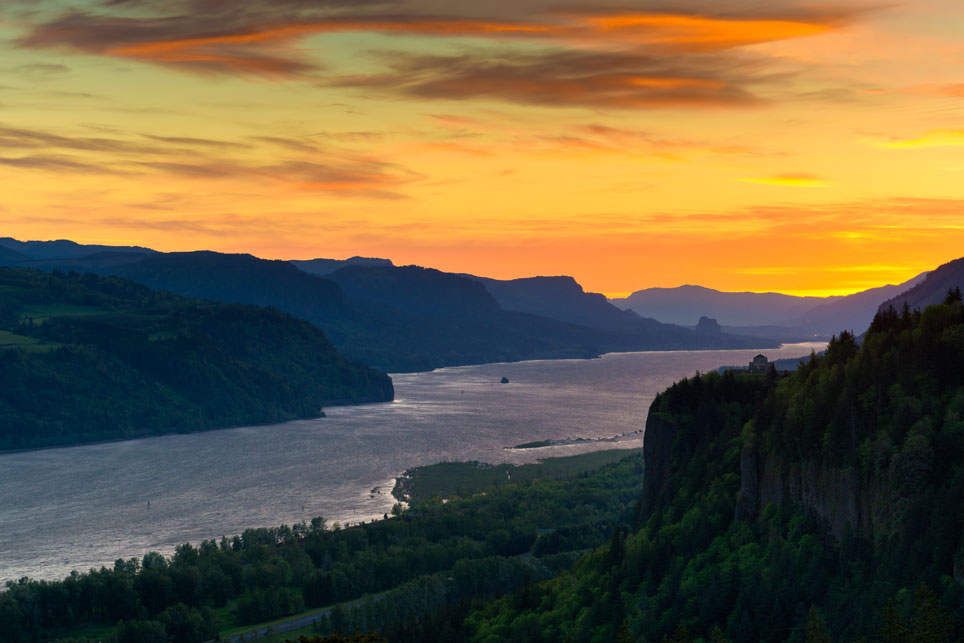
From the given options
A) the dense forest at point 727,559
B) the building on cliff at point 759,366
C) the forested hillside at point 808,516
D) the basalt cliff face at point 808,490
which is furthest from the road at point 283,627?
the basalt cliff face at point 808,490

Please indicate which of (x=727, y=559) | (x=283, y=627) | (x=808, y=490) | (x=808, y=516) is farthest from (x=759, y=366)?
(x=283, y=627)

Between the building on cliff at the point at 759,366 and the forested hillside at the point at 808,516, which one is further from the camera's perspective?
the building on cliff at the point at 759,366

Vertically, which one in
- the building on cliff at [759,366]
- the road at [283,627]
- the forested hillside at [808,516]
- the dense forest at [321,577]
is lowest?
the road at [283,627]

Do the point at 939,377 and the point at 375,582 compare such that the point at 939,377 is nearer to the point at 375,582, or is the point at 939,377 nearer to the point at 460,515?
the point at 375,582

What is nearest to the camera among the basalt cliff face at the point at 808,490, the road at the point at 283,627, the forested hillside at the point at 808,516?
the forested hillside at the point at 808,516

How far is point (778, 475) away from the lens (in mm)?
78688

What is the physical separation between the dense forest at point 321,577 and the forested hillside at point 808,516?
816 inches

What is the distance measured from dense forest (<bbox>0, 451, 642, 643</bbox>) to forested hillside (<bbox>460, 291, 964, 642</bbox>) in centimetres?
2074

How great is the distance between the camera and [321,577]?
13075cm

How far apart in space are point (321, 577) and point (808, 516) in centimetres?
7343

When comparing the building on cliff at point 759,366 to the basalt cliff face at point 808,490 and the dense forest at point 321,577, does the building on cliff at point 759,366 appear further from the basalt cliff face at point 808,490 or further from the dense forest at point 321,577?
the dense forest at point 321,577

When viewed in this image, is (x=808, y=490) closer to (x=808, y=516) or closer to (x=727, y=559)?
(x=808, y=516)

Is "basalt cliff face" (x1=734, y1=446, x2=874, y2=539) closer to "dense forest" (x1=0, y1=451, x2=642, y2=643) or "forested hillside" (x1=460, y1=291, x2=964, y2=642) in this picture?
"forested hillside" (x1=460, y1=291, x2=964, y2=642)

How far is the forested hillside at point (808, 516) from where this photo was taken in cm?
→ 6247
